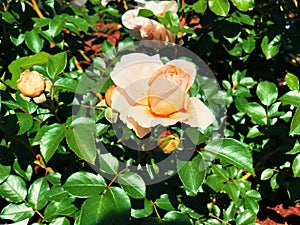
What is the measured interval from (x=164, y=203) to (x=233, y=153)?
0.33 m

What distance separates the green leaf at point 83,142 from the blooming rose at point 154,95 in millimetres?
180

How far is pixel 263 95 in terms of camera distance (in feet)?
5.71

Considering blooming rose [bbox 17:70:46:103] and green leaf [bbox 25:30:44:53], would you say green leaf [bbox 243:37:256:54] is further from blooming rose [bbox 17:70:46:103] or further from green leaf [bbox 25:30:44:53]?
blooming rose [bbox 17:70:46:103]

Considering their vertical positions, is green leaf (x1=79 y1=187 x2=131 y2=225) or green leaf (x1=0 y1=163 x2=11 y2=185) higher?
green leaf (x1=79 y1=187 x2=131 y2=225)

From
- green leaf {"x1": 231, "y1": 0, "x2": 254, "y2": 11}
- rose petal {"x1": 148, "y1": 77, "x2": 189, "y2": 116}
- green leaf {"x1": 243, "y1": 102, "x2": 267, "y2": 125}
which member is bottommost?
green leaf {"x1": 243, "y1": 102, "x2": 267, "y2": 125}

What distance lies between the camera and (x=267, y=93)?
5.71ft

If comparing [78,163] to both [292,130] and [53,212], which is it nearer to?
[53,212]

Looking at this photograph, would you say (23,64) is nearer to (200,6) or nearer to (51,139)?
(51,139)

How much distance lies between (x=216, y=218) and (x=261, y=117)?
0.41m

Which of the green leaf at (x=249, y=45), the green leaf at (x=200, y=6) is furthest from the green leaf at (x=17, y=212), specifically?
the green leaf at (x=249, y=45)

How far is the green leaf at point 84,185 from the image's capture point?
3.85ft

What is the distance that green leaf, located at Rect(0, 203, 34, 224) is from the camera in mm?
1479

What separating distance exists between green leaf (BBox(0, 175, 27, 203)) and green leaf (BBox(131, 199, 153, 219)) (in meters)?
0.39

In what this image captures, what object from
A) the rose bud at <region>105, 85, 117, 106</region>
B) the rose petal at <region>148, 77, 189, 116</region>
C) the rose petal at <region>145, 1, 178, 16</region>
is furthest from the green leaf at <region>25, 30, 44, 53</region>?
the rose petal at <region>148, 77, 189, 116</region>
